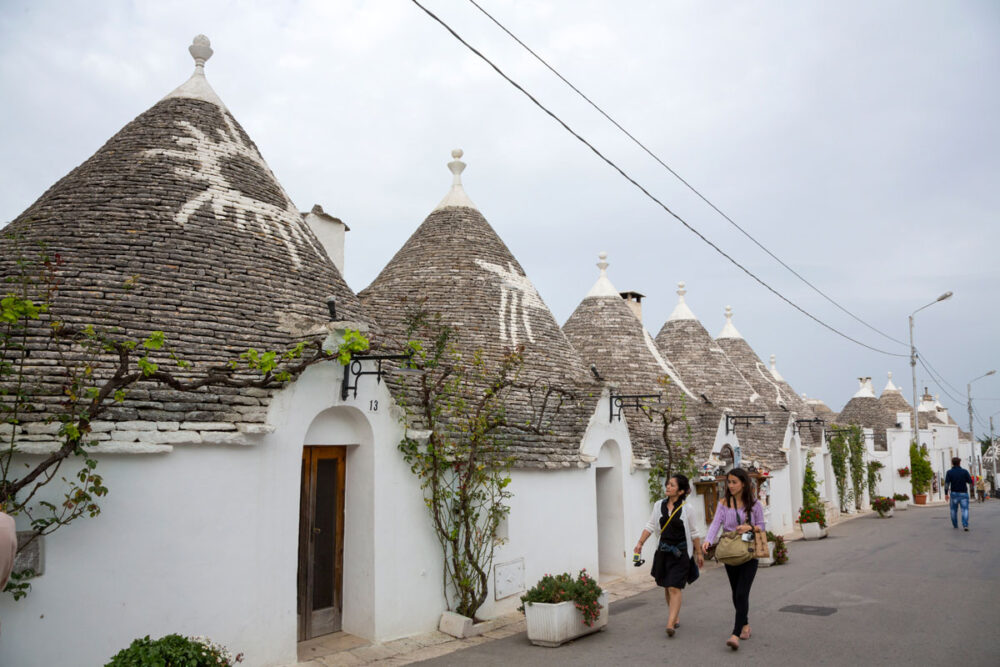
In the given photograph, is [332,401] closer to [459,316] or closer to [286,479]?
[286,479]

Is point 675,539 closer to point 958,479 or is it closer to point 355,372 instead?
point 355,372

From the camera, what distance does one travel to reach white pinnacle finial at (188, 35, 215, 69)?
400 inches

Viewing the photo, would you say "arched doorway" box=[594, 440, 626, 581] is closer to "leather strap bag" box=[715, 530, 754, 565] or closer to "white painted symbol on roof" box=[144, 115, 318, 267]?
"leather strap bag" box=[715, 530, 754, 565]

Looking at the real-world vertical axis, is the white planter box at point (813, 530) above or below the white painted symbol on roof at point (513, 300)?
below

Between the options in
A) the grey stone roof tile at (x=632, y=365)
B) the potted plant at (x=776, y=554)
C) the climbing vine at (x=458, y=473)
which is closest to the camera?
the climbing vine at (x=458, y=473)

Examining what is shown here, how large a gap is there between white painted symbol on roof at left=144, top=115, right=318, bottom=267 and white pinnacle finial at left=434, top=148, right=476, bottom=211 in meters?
5.44

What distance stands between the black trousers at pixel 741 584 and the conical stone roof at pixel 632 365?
23.6 feet

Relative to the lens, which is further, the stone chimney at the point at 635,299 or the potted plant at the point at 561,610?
the stone chimney at the point at 635,299

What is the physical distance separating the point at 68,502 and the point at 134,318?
6.37 feet

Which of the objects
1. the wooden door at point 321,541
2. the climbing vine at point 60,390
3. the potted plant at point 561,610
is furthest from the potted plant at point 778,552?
the climbing vine at point 60,390

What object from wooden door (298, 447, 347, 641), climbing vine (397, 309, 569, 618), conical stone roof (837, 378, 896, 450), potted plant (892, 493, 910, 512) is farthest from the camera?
conical stone roof (837, 378, 896, 450)

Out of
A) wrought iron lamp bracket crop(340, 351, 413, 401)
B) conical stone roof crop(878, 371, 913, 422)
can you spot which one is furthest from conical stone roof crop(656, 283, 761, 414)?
conical stone roof crop(878, 371, 913, 422)

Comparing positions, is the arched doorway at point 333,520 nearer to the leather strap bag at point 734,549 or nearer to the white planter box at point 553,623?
the white planter box at point 553,623

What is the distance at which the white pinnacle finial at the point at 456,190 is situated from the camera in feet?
48.0
